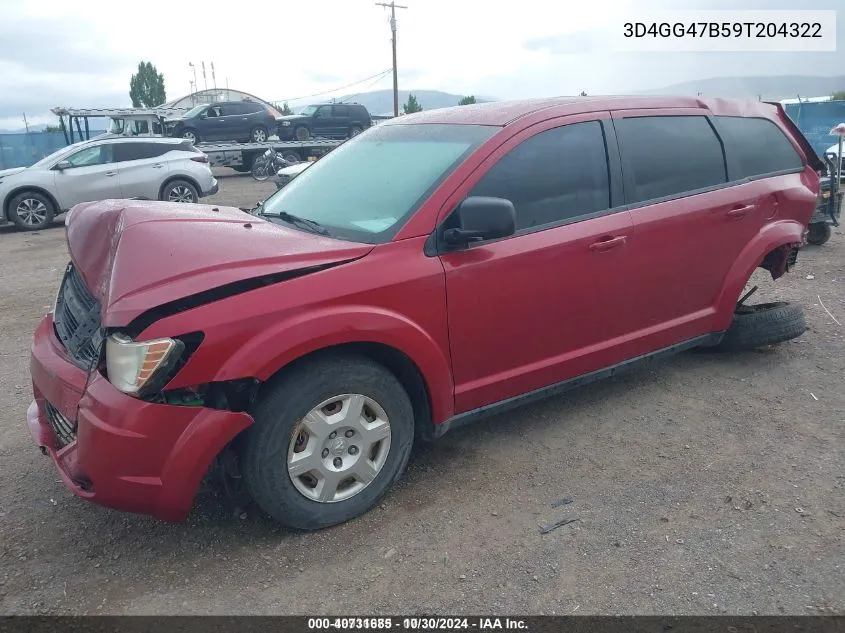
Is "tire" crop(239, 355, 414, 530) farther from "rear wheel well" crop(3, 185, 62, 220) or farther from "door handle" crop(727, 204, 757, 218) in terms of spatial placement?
"rear wheel well" crop(3, 185, 62, 220)

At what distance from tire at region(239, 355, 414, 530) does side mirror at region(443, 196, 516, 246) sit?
71cm

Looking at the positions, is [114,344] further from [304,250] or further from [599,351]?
[599,351]

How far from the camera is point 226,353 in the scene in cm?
249

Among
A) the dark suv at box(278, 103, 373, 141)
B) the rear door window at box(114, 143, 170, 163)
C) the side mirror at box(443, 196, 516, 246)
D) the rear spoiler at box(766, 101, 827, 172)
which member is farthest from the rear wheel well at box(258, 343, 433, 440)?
the dark suv at box(278, 103, 373, 141)

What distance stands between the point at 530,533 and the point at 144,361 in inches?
66.8

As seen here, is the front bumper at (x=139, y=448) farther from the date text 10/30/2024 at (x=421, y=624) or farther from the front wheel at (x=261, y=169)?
the front wheel at (x=261, y=169)

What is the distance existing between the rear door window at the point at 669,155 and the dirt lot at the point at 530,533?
1300 millimetres

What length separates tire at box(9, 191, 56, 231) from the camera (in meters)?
12.0

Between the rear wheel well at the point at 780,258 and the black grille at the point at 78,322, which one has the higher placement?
the black grille at the point at 78,322

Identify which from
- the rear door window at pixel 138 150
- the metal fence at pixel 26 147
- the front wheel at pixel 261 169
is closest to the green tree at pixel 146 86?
the metal fence at pixel 26 147

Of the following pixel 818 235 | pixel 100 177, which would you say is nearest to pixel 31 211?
pixel 100 177

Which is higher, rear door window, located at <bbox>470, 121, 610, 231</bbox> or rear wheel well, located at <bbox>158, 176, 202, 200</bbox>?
rear door window, located at <bbox>470, 121, 610, 231</bbox>

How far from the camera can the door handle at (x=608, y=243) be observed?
3.45 meters

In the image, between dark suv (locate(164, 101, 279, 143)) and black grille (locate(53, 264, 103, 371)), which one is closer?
black grille (locate(53, 264, 103, 371))
